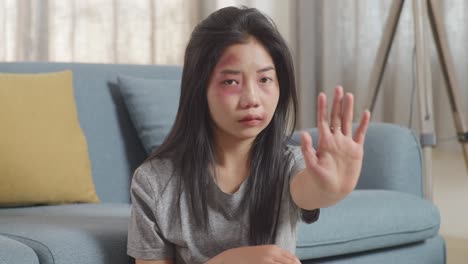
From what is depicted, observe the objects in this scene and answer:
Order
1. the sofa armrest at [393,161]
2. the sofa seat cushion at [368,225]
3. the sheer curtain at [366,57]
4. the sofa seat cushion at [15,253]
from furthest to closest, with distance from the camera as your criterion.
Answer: the sheer curtain at [366,57]
the sofa armrest at [393,161]
the sofa seat cushion at [368,225]
the sofa seat cushion at [15,253]

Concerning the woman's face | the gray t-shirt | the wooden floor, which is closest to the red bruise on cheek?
the woman's face

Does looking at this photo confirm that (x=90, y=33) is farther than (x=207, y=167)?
Yes

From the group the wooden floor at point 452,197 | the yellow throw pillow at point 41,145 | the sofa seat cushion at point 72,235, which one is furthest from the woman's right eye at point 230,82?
the wooden floor at point 452,197

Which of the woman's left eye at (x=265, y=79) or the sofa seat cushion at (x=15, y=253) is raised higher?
the woman's left eye at (x=265, y=79)

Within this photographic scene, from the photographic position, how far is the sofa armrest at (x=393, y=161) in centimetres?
211

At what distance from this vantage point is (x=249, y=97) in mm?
1229

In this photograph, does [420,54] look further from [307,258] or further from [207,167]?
[207,167]

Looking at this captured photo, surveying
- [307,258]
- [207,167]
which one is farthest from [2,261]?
[307,258]

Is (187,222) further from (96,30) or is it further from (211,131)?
(96,30)

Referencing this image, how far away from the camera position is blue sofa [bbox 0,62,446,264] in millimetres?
1391

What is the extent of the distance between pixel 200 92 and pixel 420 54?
56.6 inches

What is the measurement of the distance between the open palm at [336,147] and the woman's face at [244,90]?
0.17 meters

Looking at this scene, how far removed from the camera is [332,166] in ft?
3.59

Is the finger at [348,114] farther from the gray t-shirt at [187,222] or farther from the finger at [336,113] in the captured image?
the gray t-shirt at [187,222]
